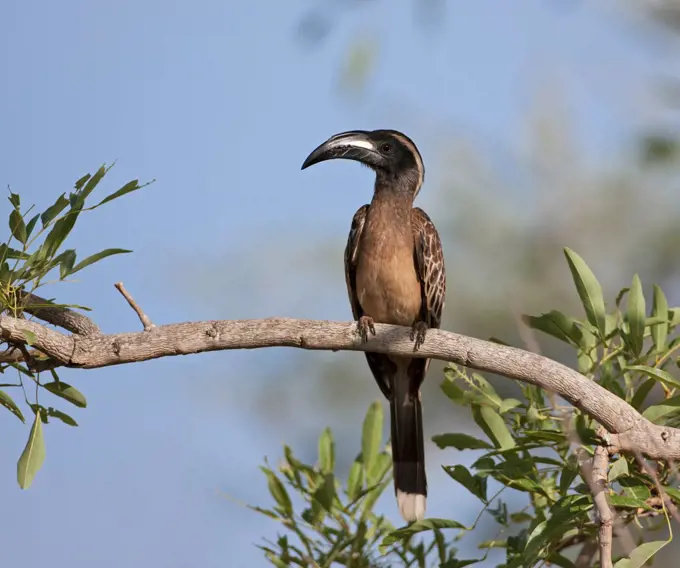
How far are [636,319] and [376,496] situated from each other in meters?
1.23

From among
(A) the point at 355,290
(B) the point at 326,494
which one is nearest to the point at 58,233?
(B) the point at 326,494

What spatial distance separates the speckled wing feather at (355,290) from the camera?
497cm

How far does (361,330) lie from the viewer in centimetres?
340

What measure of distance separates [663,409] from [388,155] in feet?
7.52

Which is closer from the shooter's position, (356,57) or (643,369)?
(356,57)

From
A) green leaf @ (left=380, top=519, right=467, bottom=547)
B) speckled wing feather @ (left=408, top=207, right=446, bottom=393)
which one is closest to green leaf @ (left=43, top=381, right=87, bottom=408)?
green leaf @ (left=380, top=519, right=467, bottom=547)

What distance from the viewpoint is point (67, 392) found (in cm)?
321

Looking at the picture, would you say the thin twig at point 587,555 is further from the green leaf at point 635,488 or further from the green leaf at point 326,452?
the green leaf at point 326,452

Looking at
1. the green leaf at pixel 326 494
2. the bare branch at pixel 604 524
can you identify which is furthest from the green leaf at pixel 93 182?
the bare branch at pixel 604 524

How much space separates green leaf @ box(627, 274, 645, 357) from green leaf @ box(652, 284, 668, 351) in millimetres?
103

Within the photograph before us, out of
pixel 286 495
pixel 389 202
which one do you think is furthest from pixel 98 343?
pixel 389 202

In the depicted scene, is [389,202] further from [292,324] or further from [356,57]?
[356,57]

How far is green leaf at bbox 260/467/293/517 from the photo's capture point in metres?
3.90

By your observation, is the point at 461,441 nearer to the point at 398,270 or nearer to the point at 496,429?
the point at 496,429
